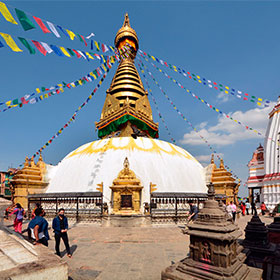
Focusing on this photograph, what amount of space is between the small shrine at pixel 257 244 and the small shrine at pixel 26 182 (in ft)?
50.6

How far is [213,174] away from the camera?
54.3ft

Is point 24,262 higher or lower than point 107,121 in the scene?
lower

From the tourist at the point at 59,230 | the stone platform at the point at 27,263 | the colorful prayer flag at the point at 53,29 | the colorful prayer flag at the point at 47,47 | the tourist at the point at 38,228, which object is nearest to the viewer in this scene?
the stone platform at the point at 27,263

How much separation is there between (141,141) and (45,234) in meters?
13.0

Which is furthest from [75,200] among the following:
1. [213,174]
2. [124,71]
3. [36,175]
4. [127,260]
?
[124,71]

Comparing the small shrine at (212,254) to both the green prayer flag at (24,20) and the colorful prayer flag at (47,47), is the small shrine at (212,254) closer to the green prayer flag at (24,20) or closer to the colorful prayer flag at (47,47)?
the green prayer flag at (24,20)

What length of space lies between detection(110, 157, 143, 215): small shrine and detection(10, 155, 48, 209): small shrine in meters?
7.80

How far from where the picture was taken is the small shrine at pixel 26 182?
48.8ft

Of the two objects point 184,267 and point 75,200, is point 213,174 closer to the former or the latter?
point 75,200

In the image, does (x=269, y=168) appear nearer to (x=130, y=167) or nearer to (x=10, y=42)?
(x=130, y=167)

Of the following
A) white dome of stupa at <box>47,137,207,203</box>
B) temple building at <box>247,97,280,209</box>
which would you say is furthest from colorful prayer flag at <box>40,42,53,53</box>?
temple building at <box>247,97,280,209</box>

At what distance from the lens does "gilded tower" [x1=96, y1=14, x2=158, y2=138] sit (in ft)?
65.0

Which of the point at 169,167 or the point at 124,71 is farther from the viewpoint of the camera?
the point at 124,71

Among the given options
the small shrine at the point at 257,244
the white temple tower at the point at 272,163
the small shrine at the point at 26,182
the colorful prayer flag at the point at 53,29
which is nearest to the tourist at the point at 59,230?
the small shrine at the point at 257,244
